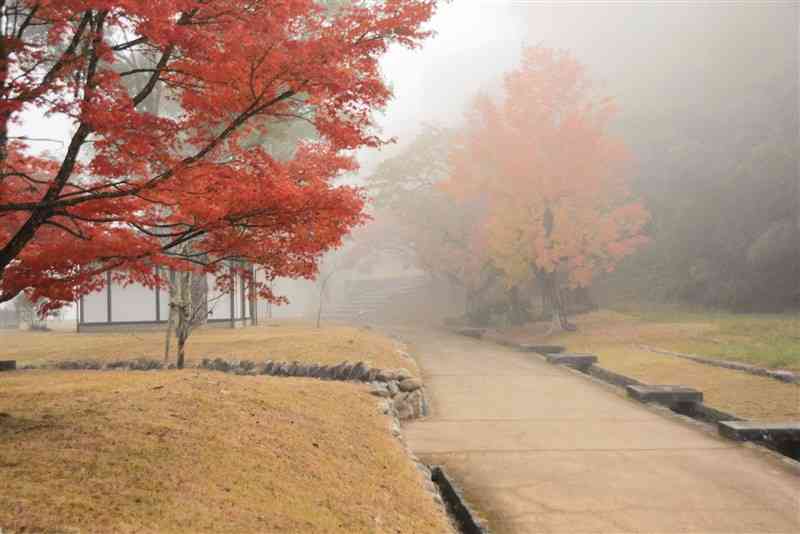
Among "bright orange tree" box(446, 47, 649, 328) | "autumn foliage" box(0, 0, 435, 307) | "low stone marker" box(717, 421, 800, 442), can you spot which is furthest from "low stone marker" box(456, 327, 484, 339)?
"autumn foliage" box(0, 0, 435, 307)

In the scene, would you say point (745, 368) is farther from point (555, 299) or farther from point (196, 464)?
point (555, 299)

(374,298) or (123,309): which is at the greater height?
(374,298)

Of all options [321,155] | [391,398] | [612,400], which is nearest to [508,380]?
[612,400]

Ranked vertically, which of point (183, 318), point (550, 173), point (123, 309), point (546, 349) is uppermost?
point (550, 173)

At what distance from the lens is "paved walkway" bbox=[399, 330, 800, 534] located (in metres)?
5.25

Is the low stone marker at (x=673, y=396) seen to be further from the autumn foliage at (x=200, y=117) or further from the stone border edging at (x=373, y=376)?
the autumn foliage at (x=200, y=117)

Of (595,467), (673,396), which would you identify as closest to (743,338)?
(673,396)

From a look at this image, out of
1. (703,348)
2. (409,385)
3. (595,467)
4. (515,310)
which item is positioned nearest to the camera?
(595,467)

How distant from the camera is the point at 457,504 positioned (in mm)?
5695

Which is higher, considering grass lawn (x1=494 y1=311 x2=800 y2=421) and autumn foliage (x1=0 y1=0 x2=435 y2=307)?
autumn foliage (x1=0 y1=0 x2=435 y2=307)

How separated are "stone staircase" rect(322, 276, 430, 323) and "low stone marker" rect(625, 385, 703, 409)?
2804 centimetres

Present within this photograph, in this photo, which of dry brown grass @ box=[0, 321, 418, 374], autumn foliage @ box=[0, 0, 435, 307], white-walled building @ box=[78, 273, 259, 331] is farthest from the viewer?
white-walled building @ box=[78, 273, 259, 331]

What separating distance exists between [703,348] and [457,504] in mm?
12432

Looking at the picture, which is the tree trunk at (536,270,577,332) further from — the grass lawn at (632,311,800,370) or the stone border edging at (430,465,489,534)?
the stone border edging at (430,465,489,534)
